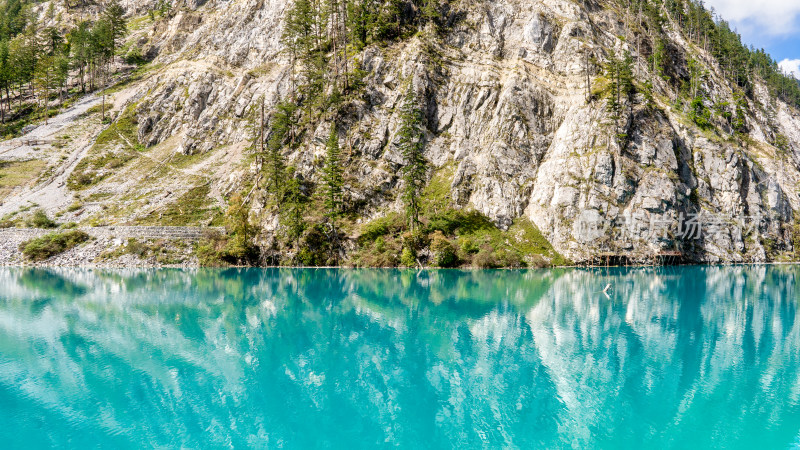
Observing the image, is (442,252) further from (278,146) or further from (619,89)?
(619,89)

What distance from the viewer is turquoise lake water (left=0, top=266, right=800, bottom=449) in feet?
46.0

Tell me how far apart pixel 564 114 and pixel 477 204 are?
90.7 ft

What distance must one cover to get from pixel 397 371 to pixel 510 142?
70787 millimetres

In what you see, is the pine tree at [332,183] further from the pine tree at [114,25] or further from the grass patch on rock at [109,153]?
the pine tree at [114,25]

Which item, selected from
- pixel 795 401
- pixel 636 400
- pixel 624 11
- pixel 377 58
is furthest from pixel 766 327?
pixel 624 11

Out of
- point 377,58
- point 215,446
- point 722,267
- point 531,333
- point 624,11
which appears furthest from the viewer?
point 624,11

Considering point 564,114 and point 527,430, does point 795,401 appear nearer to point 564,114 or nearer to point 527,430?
point 527,430

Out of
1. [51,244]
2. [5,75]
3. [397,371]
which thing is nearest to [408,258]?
[397,371]

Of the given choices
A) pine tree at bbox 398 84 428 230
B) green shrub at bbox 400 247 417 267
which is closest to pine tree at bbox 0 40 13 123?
pine tree at bbox 398 84 428 230

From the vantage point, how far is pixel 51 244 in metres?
68.4

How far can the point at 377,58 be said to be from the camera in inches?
3720

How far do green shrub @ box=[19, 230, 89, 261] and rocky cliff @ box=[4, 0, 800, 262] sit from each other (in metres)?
6.67

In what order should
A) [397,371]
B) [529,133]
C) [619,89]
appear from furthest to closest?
[529,133], [619,89], [397,371]

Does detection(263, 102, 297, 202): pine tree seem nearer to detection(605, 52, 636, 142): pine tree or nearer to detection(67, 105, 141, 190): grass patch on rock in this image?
detection(67, 105, 141, 190): grass patch on rock
